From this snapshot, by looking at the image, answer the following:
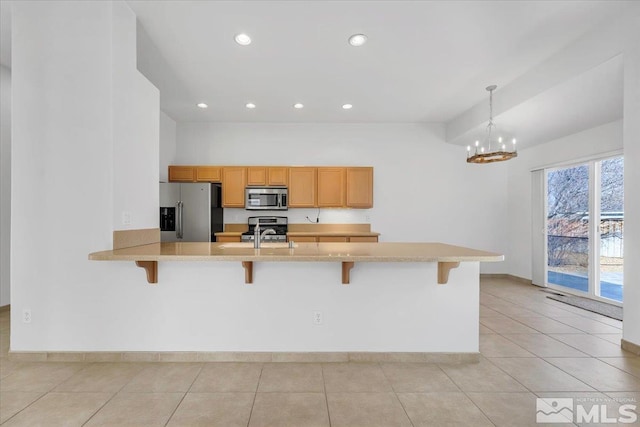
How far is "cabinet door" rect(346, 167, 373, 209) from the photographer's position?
5.60 meters

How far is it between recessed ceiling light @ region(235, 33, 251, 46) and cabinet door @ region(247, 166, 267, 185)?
101 inches

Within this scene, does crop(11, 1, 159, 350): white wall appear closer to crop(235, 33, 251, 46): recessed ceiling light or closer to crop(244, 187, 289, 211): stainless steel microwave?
crop(235, 33, 251, 46): recessed ceiling light

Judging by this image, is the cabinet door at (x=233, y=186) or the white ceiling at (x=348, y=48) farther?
the cabinet door at (x=233, y=186)

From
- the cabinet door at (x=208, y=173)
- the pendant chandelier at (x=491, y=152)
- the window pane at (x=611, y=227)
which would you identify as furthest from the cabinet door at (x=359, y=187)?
the window pane at (x=611, y=227)

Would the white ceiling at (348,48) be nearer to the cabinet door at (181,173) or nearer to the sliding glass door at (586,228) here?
the cabinet door at (181,173)

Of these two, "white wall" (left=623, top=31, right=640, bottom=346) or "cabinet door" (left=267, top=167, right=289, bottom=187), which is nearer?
"white wall" (left=623, top=31, right=640, bottom=346)

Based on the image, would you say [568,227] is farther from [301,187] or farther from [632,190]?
[301,187]

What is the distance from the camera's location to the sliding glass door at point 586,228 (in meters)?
4.49

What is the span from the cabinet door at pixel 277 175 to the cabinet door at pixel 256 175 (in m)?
0.09

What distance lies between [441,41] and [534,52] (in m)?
1.10

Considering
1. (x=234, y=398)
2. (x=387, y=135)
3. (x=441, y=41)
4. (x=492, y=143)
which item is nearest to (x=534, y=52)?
(x=441, y=41)

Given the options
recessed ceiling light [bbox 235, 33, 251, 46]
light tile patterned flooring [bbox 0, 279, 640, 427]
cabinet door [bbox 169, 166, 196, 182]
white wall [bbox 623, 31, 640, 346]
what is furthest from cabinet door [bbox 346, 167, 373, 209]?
white wall [bbox 623, 31, 640, 346]

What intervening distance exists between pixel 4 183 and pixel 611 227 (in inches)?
325

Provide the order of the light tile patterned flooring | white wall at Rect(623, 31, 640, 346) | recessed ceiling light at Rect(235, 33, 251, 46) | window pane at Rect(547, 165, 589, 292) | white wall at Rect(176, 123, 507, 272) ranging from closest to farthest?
the light tile patterned flooring → white wall at Rect(623, 31, 640, 346) → recessed ceiling light at Rect(235, 33, 251, 46) → window pane at Rect(547, 165, 589, 292) → white wall at Rect(176, 123, 507, 272)
